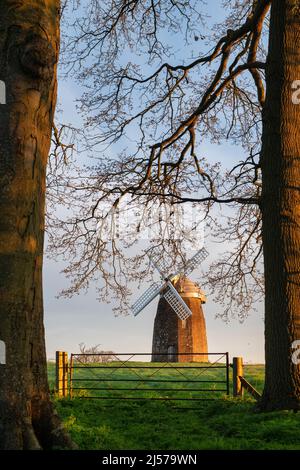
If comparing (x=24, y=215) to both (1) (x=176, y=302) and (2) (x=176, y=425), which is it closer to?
(2) (x=176, y=425)

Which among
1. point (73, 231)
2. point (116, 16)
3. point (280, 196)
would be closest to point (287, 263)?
point (280, 196)

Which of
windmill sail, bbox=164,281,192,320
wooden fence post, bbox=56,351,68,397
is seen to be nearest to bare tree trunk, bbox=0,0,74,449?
wooden fence post, bbox=56,351,68,397

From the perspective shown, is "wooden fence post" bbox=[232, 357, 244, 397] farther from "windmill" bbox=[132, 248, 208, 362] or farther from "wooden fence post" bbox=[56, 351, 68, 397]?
"windmill" bbox=[132, 248, 208, 362]

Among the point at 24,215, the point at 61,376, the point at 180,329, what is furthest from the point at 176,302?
the point at 24,215

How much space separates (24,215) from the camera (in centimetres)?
607

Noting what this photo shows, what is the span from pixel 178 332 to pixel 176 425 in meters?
20.3

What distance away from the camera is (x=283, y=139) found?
35.2 ft

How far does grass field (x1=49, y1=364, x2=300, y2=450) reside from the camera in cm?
753

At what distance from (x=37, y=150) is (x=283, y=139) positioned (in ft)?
19.1

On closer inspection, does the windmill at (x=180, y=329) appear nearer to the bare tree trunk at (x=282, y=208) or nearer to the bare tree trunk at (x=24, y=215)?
the bare tree trunk at (x=282, y=208)

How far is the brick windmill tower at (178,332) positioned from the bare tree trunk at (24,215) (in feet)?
75.9

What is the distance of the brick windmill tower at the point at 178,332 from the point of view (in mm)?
30062

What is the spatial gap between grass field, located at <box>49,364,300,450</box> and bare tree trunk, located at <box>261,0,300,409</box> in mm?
857
